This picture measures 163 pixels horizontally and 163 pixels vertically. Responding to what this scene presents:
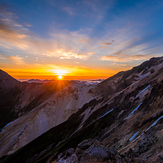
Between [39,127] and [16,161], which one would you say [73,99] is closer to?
[39,127]

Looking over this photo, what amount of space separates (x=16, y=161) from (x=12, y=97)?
346ft

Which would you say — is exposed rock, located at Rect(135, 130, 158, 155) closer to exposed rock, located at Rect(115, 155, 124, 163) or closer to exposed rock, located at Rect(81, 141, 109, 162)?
exposed rock, located at Rect(115, 155, 124, 163)

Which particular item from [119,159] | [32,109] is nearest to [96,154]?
[119,159]

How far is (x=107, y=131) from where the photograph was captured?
35.8 meters

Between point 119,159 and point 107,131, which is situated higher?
point 119,159

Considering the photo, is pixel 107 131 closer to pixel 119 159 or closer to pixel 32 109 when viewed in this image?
pixel 119 159

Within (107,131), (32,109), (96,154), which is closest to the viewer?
(96,154)

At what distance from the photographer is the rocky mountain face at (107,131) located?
1488cm

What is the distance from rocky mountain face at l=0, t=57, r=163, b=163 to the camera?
14882 mm

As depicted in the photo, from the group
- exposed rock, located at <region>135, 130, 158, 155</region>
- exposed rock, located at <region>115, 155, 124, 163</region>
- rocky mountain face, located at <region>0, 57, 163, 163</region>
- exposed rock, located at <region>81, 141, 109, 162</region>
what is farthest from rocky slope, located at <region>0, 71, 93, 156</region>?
exposed rock, located at <region>115, 155, 124, 163</region>

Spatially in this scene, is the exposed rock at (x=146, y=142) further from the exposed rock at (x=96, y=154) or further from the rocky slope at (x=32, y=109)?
the rocky slope at (x=32, y=109)

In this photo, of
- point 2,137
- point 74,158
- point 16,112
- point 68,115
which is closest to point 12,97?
point 16,112

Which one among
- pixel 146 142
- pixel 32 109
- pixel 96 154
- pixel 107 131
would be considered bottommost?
pixel 32 109

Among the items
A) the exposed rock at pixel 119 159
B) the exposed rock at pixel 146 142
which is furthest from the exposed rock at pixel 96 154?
the exposed rock at pixel 146 142
